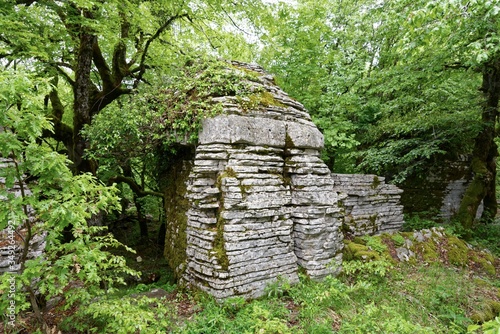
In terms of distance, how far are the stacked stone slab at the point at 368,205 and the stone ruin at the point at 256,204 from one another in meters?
1.82

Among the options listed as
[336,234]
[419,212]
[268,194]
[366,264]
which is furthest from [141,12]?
[419,212]

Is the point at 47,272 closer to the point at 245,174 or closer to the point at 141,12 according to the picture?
the point at 245,174

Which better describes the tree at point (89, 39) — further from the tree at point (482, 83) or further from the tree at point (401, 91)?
the tree at point (482, 83)

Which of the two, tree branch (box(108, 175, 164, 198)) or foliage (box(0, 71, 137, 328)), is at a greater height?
foliage (box(0, 71, 137, 328))

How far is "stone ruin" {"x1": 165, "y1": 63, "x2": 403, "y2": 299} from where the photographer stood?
4910mm

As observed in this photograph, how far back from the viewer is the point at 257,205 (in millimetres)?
5117

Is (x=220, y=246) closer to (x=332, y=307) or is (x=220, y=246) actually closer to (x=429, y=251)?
(x=332, y=307)

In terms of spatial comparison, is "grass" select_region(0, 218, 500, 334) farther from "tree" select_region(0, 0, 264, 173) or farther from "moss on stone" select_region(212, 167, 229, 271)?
"tree" select_region(0, 0, 264, 173)

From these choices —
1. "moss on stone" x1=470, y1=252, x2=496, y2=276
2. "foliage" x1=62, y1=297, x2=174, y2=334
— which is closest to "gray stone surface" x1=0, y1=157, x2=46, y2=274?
"foliage" x1=62, y1=297, x2=174, y2=334

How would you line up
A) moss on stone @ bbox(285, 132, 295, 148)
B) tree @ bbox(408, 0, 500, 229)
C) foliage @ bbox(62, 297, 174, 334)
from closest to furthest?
1. foliage @ bbox(62, 297, 174, 334)
2. moss on stone @ bbox(285, 132, 295, 148)
3. tree @ bbox(408, 0, 500, 229)

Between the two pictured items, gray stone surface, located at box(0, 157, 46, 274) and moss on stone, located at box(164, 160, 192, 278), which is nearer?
gray stone surface, located at box(0, 157, 46, 274)

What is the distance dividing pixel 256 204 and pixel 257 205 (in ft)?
0.09

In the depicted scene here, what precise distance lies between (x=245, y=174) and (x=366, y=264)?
3558 millimetres

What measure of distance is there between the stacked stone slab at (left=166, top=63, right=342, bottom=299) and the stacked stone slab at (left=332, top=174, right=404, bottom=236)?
1.86 meters
